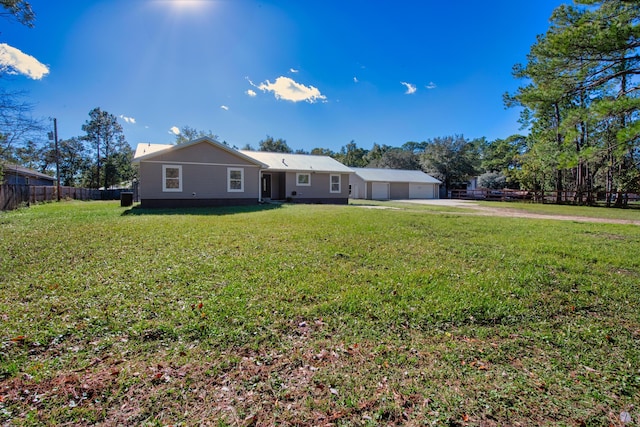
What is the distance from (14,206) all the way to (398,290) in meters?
20.6

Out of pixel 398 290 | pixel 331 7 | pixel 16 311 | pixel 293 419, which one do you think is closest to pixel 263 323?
pixel 293 419

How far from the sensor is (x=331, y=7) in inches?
464

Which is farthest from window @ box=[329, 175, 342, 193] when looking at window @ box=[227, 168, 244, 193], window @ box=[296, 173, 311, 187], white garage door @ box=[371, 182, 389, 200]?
white garage door @ box=[371, 182, 389, 200]

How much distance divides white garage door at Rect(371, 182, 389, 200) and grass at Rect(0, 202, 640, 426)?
27285mm

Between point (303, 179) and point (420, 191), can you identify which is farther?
point (420, 191)

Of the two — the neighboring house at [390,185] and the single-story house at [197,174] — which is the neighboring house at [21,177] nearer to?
the single-story house at [197,174]

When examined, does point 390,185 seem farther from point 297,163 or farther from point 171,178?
point 171,178

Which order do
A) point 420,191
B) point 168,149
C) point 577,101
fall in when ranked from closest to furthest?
point 577,101 < point 168,149 < point 420,191

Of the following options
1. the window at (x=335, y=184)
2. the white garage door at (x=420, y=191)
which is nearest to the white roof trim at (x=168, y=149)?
the window at (x=335, y=184)

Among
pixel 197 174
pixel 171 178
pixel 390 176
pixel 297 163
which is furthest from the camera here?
pixel 390 176

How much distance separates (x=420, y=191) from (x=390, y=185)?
16.7 feet

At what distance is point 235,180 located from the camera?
54.6ft

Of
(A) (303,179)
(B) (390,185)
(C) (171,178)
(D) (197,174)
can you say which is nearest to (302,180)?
(A) (303,179)

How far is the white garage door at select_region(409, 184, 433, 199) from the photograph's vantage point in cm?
3638
